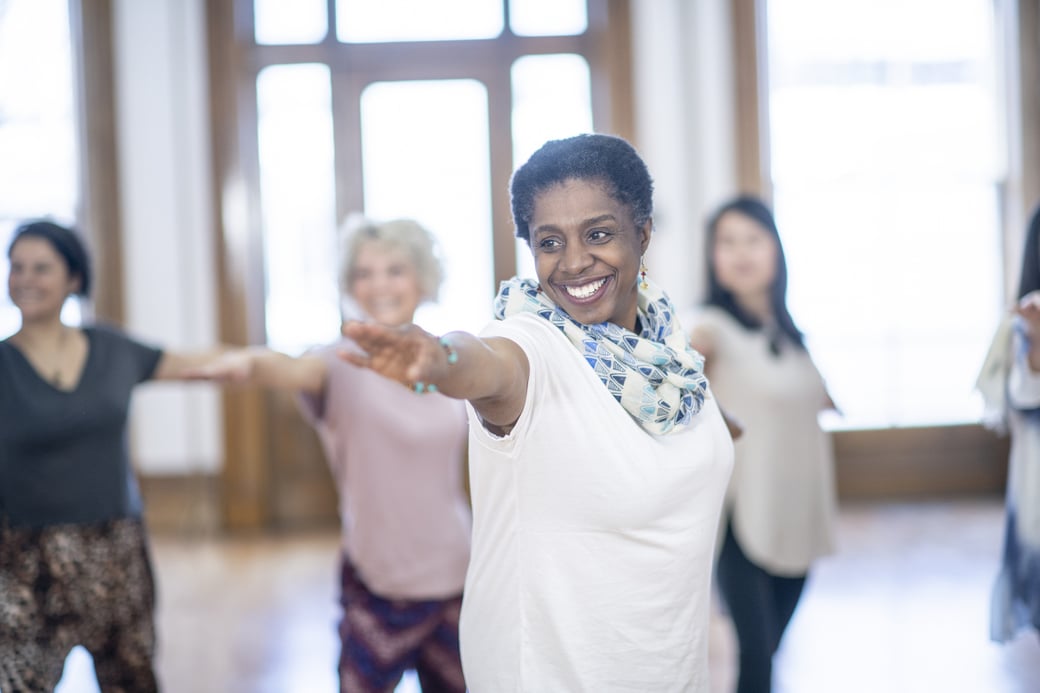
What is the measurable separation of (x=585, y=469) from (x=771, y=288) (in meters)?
1.50

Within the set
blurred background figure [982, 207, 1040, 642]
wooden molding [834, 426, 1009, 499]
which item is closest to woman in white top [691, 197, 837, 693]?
blurred background figure [982, 207, 1040, 642]

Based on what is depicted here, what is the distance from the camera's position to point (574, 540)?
4.06ft

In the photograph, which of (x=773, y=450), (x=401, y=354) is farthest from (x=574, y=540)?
(x=773, y=450)

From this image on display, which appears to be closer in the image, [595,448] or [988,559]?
[595,448]

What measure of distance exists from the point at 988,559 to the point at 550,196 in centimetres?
364

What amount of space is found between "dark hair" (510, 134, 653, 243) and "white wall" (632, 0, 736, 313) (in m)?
4.03

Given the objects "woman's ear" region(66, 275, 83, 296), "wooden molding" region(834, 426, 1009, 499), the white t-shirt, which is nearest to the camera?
the white t-shirt

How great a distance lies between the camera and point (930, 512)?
5184 mm

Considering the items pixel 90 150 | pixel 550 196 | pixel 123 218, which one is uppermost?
pixel 90 150

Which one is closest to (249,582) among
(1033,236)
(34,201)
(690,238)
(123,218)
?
(123,218)

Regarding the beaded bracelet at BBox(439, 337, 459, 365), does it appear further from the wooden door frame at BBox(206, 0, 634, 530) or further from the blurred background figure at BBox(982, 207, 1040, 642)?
the wooden door frame at BBox(206, 0, 634, 530)

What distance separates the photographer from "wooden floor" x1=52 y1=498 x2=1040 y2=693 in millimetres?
2938

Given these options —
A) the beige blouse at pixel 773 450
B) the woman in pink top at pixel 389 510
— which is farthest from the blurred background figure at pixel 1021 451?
the woman in pink top at pixel 389 510

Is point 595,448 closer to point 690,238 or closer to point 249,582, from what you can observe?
point 249,582
